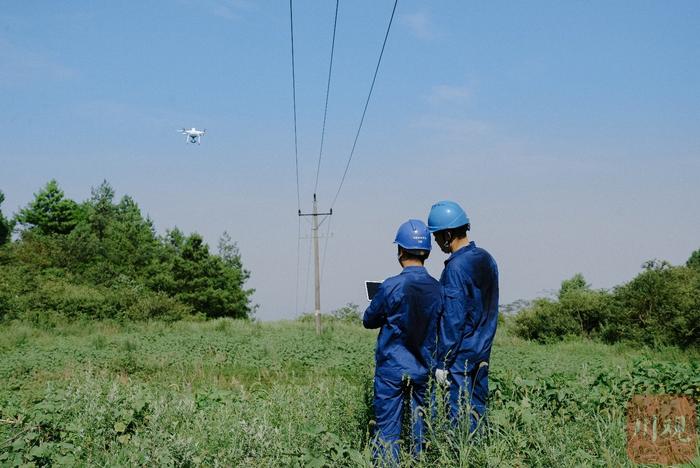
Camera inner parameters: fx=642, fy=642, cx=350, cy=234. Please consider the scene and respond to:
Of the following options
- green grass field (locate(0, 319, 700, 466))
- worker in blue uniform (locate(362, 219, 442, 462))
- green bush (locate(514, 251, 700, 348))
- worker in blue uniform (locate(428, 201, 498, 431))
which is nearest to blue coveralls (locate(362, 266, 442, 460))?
worker in blue uniform (locate(362, 219, 442, 462))

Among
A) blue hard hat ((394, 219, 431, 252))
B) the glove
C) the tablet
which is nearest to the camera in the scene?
the glove

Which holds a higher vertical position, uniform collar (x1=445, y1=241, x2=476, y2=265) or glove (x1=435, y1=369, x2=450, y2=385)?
uniform collar (x1=445, y1=241, x2=476, y2=265)

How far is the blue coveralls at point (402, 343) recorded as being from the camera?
4961mm

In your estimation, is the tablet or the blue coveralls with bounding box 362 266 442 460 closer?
the blue coveralls with bounding box 362 266 442 460

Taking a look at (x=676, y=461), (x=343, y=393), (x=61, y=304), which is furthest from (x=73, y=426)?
(x=61, y=304)

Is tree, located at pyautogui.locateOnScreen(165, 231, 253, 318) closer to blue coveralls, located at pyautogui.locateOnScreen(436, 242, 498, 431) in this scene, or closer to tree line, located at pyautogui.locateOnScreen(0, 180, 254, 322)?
tree line, located at pyautogui.locateOnScreen(0, 180, 254, 322)

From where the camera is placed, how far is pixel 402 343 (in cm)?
504

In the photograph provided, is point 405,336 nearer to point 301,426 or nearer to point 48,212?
point 301,426

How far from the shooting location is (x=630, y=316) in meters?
23.8

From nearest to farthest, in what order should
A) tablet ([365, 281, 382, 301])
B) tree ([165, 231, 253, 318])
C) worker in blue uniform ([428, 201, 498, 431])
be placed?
worker in blue uniform ([428, 201, 498, 431]), tablet ([365, 281, 382, 301]), tree ([165, 231, 253, 318])

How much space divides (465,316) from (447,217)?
85cm

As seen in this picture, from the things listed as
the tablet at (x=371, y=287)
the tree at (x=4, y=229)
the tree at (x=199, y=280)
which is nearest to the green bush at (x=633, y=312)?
the tablet at (x=371, y=287)

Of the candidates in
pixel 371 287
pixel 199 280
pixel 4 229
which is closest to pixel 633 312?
pixel 371 287

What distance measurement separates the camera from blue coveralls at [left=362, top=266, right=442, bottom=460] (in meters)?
4.96
